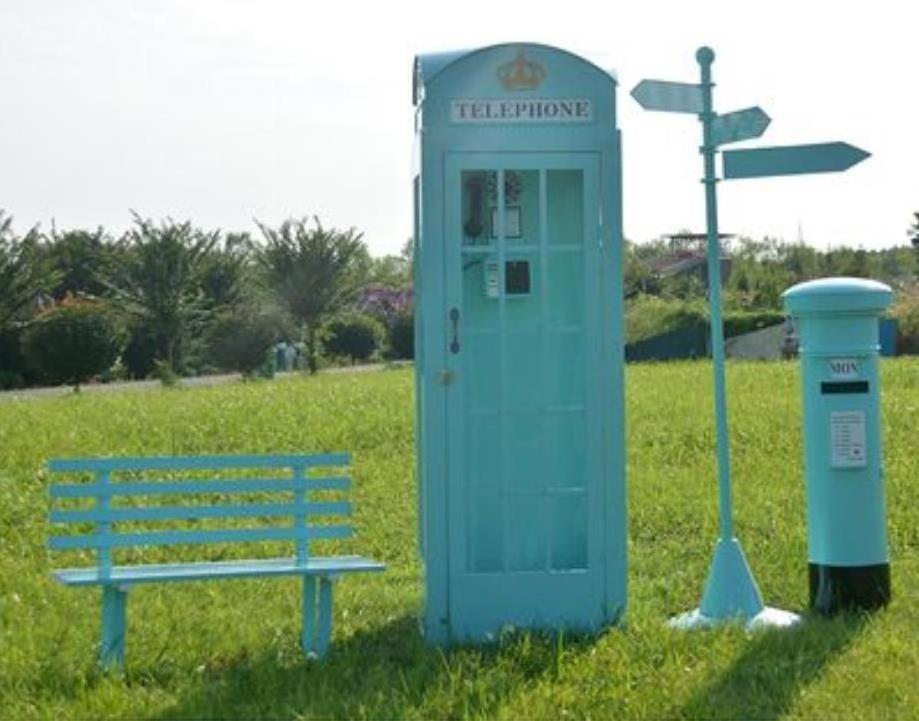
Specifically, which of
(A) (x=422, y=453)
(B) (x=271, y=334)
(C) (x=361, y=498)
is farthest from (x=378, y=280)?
(A) (x=422, y=453)

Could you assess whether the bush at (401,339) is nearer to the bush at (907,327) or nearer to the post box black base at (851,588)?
the bush at (907,327)

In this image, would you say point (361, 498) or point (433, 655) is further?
point (361, 498)

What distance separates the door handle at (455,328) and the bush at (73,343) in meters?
30.7

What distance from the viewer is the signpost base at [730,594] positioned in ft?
22.2

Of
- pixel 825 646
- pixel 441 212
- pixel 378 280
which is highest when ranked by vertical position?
pixel 378 280

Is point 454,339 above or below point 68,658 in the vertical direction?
above

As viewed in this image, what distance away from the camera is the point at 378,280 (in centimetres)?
6906

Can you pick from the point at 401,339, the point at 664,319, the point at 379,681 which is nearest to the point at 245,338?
the point at 401,339

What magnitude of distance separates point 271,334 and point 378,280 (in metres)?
27.4

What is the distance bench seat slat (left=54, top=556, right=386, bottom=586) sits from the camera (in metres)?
6.05

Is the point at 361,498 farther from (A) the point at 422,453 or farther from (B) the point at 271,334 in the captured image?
(B) the point at 271,334

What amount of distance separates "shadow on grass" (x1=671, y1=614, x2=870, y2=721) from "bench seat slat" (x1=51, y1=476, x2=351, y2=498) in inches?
79.3

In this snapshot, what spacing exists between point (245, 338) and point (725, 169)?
35.6 metres

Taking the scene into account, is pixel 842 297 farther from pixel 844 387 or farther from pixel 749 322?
A: pixel 749 322
